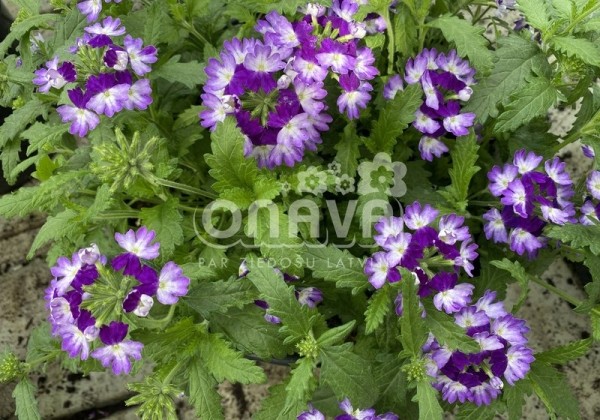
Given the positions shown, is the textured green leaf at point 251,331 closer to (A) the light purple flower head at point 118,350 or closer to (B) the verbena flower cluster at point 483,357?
(A) the light purple flower head at point 118,350

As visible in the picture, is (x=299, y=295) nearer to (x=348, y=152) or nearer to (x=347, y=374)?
(x=347, y=374)

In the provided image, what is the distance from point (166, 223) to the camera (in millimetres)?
1543

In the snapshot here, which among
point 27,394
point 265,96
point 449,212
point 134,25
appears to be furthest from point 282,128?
point 27,394

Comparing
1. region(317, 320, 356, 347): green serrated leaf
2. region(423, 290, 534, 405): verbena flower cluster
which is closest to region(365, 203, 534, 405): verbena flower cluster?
region(423, 290, 534, 405): verbena flower cluster

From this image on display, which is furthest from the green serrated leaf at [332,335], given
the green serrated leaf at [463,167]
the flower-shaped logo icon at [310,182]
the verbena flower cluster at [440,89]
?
the verbena flower cluster at [440,89]

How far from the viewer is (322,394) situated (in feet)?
5.93

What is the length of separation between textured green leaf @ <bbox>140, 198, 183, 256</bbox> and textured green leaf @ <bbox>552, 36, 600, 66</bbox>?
1065 millimetres

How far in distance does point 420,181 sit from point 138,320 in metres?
0.92

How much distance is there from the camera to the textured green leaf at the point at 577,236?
1.49m

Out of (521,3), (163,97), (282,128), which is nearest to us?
(282,128)

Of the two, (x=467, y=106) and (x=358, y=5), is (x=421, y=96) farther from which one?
(x=358, y=5)

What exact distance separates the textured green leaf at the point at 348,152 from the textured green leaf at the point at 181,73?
1.43 feet

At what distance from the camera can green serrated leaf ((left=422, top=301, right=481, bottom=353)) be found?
4.59 ft

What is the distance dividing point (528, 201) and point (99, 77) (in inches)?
44.5
